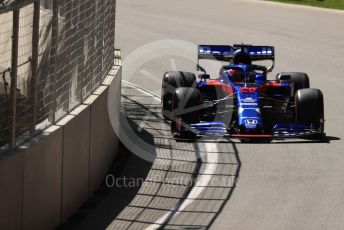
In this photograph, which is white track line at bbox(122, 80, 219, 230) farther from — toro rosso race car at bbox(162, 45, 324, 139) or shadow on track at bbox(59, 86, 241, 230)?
toro rosso race car at bbox(162, 45, 324, 139)

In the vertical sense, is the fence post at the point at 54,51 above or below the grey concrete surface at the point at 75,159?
above

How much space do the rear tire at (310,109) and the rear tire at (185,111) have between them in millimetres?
1458

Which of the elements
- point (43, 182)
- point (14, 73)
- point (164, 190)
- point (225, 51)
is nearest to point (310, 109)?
point (225, 51)

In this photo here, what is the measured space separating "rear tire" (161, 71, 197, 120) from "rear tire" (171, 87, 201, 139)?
1091 mm

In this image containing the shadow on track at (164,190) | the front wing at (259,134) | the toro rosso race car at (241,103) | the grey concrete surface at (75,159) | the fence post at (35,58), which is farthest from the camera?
the toro rosso race car at (241,103)

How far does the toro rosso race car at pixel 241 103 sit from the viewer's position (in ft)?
48.5

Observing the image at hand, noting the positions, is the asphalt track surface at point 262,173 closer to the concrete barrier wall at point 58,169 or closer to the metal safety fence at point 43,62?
the concrete barrier wall at point 58,169

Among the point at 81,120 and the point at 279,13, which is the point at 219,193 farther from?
the point at 279,13

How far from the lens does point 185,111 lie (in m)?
14.9

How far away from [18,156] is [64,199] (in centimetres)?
156

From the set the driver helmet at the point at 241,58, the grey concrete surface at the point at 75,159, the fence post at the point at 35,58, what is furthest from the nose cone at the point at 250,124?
the fence post at the point at 35,58

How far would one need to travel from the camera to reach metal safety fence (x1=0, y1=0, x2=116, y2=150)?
381 inches

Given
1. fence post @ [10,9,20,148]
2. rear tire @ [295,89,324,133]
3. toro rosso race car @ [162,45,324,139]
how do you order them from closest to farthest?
1. fence post @ [10,9,20,148]
2. toro rosso race car @ [162,45,324,139]
3. rear tire @ [295,89,324,133]

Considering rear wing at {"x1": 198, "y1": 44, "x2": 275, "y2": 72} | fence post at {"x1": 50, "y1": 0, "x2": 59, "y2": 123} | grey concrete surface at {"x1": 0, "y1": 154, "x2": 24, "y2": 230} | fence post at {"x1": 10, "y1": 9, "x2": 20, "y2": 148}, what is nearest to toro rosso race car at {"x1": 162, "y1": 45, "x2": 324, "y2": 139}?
rear wing at {"x1": 198, "y1": 44, "x2": 275, "y2": 72}
